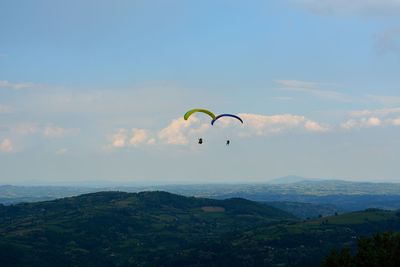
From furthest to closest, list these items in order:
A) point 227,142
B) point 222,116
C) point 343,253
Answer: point 222,116, point 227,142, point 343,253

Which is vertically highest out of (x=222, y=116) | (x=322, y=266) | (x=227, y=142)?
(x=222, y=116)

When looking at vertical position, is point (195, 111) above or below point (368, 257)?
above

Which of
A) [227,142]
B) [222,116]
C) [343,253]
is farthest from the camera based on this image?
[222,116]

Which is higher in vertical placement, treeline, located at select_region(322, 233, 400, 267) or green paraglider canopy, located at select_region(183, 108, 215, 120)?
green paraglider canopy, located at select_region(183, 108, 215, 120)

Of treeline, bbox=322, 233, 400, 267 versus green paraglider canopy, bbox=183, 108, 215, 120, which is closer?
treeline, bbox=322, 233, 400, 267

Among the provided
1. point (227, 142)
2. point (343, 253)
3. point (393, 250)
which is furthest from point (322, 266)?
point (227, 142)

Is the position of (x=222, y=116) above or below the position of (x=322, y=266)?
above

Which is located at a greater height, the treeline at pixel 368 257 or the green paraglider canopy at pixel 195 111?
the green paraglider canopy at pixel 195 111

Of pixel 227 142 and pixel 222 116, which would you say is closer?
pixel 227 142

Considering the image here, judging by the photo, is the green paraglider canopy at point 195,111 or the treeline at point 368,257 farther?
the green paraglider canopy at point 195,111

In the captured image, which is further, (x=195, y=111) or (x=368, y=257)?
(x=195, y=111)

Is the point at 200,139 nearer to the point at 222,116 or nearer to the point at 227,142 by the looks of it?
the point at 227,142
